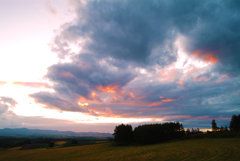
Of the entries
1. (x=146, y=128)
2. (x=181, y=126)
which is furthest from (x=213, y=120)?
(x=146, y=128)

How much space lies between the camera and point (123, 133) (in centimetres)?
9281

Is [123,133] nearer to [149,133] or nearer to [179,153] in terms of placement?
[149,133]

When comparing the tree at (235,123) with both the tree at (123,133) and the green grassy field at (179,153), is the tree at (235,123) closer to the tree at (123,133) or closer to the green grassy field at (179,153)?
the green grassy field at (179,153)

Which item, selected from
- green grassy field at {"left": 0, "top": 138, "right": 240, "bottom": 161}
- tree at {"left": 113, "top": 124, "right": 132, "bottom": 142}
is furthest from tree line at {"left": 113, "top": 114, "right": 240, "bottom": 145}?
green grassy field at {"left": 0, "top": 138, "right": 240, "bottom": 161}

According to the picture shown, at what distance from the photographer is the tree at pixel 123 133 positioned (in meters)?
92.2

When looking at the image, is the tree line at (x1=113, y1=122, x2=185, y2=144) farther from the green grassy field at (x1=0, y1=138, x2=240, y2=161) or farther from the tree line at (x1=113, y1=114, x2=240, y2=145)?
the green grassy field at (x1=0, y1=138, x2=240, y2=161)

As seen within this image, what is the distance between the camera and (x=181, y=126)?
313 ft

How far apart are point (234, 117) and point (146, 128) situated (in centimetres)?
9642

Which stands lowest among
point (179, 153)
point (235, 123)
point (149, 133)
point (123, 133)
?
point (123, 133)

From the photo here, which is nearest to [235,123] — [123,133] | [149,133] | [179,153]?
[149,133]

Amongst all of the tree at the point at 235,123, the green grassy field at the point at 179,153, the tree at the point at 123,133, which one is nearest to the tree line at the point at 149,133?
the tree at the point at 123,133

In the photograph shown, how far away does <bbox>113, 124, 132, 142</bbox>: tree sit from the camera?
9216 centimetres

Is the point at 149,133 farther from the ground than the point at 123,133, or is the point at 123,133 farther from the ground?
the point at 149,133

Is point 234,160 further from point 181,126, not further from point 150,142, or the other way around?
point 181,126
